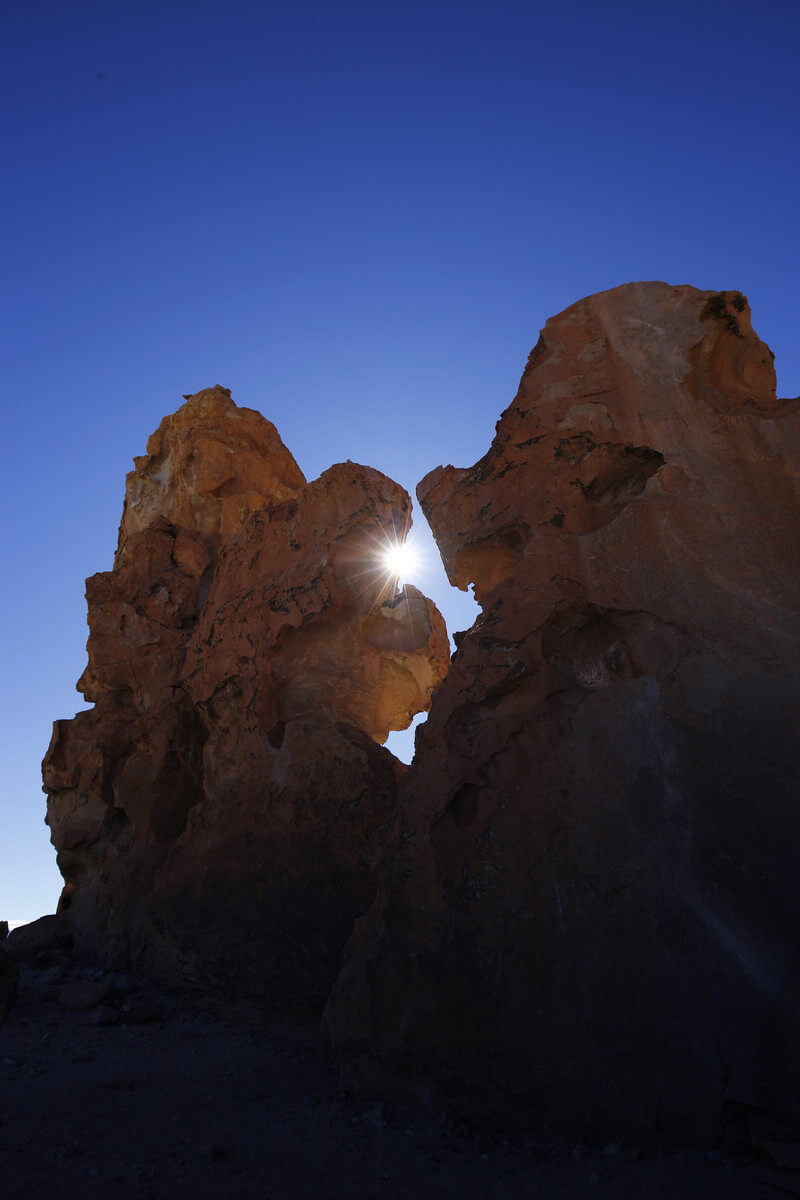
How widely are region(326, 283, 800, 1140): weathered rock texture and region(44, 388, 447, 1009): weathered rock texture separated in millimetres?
1153

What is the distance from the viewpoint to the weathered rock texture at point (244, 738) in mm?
5445

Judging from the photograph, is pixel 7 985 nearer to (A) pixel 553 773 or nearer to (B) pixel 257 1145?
(B) pixel 257 1145

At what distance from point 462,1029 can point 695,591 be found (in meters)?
2.54

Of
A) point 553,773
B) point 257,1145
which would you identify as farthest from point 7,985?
point 553,773

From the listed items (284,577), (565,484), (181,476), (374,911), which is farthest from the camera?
(181,476)

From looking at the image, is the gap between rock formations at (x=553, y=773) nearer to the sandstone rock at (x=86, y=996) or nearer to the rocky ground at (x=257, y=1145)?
the rocky ground at (x=257, y=1145)

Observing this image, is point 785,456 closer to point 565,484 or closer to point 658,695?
point 565,484

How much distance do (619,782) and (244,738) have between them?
3.79 metres

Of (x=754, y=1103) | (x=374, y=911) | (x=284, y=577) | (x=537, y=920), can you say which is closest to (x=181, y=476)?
(x=284, y=577)

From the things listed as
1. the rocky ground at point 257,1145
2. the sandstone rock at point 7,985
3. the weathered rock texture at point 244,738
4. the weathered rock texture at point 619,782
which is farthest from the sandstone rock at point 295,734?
the weathered rock texture at point 619,782

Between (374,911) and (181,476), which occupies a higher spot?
(181,476)

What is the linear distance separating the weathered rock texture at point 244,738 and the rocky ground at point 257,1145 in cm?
93

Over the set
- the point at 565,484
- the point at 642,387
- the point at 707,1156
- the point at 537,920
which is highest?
the point at 642,387

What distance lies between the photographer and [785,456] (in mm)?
4215
